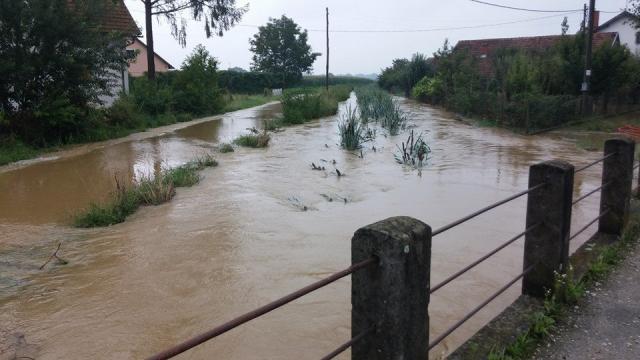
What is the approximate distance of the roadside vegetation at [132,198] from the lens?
323 inches

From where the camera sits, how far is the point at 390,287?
2.34 metres

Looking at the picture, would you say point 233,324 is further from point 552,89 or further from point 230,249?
point 552,89

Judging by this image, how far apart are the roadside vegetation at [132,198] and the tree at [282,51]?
67432 mm

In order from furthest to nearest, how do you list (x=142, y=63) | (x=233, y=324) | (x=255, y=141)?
(x=142, y=63)
(x=255, y=141)
(x=233, y=324)

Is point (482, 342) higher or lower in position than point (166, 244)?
higher

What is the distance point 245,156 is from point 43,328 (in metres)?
10.1

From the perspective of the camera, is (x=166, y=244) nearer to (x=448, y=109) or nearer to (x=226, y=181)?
(x=226, y=181)

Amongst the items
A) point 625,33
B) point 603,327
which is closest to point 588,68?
point 603,327

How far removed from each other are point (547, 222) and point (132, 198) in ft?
22.4

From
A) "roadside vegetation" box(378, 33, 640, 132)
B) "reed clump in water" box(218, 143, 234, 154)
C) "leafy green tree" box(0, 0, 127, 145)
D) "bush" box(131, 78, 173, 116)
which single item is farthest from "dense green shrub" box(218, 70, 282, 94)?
"reed clump in water" box(218, 143, 234, 154)

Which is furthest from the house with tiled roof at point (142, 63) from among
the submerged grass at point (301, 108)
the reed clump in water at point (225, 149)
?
the reed clump in water at point (225, 149)

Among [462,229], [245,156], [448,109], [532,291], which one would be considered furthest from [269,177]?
[448,109]

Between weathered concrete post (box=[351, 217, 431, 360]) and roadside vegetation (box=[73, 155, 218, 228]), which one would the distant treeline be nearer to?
roadside vegetation (box=[73, 155, 218, 228])

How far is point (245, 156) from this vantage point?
1484 cm
